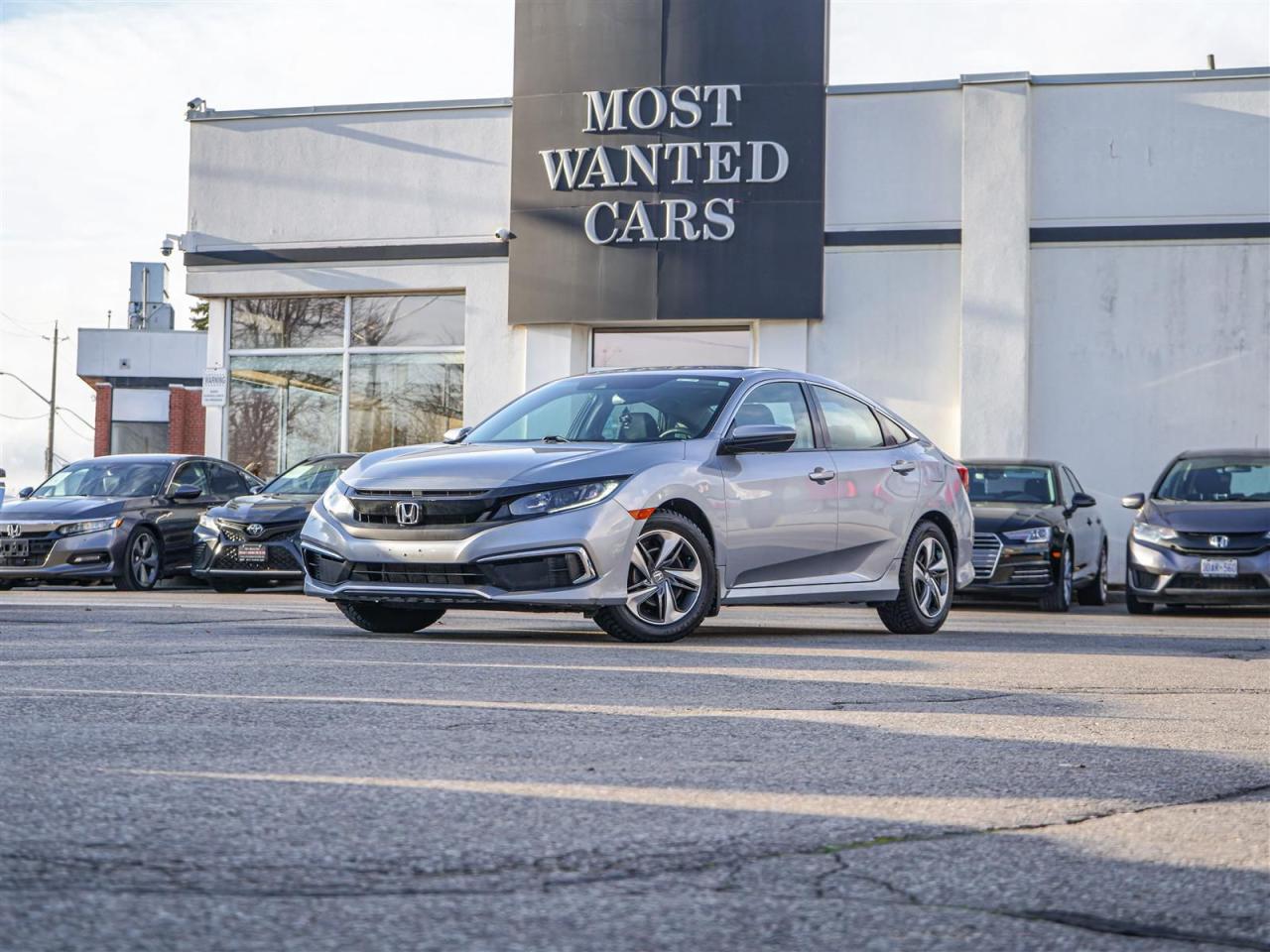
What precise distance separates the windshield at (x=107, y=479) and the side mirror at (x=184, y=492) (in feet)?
0.52

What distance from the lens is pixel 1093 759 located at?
542cm

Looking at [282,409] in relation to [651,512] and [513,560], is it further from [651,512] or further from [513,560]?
[513,560]

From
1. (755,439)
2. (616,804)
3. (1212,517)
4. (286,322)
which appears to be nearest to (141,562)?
(286,322)

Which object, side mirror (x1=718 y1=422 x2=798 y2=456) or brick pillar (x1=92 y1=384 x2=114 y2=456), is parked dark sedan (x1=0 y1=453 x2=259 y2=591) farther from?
brick pillar (x1=92 y1=384 x2=114 y2=456)

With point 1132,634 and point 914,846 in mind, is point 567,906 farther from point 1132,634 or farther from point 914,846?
point 1132,634

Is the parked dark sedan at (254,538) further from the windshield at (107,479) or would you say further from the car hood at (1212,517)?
the car hood at (1212,517)

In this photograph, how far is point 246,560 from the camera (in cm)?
1708

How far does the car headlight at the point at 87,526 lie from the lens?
58.5 ft

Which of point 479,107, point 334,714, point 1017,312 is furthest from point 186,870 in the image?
point 479,107

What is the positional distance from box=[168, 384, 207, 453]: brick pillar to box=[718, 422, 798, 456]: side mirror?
4606 centimetres

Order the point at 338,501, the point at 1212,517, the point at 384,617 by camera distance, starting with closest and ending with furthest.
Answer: the point at 338,501
the point at 384,617
the point at 1212,517

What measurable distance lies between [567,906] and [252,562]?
1424cm

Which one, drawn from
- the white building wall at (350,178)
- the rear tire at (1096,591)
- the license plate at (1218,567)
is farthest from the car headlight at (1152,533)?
the white building wall at (350,178)

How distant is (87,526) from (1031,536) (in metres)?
9.30
